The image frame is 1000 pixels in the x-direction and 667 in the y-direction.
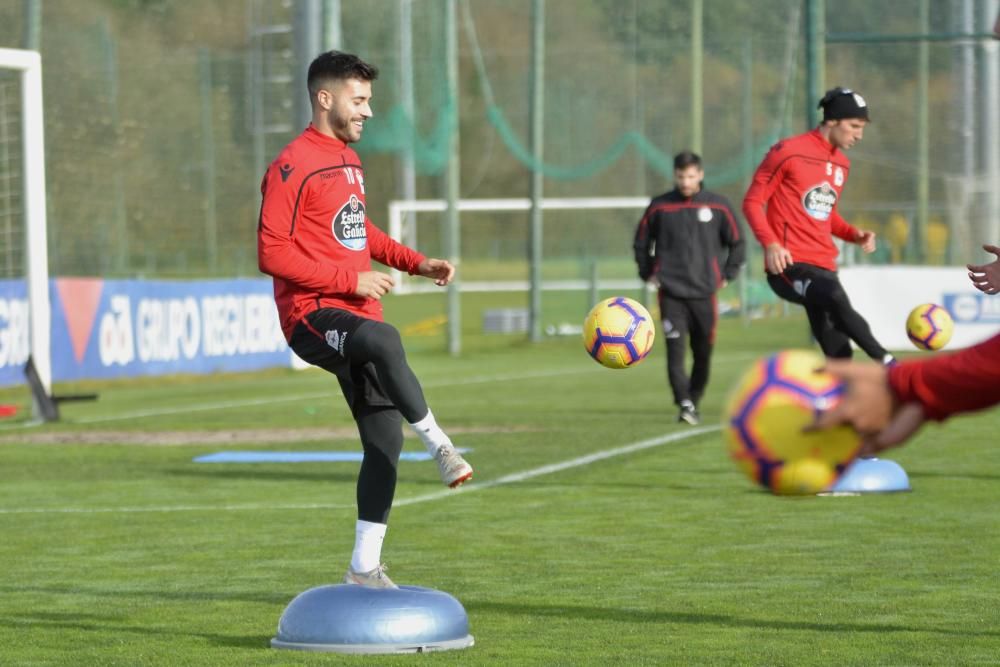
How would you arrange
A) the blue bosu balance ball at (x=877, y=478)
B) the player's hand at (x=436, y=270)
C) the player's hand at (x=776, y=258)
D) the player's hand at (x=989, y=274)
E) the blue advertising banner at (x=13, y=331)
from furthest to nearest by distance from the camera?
the blue advertising banner at (x=13, y=331) → the player's hand at (x=776, y=258) → the blue bosu balance ball at (x=877, y=478) → the player's hand at (x=436, y=270) → the player's hand at (x=989, y=274)

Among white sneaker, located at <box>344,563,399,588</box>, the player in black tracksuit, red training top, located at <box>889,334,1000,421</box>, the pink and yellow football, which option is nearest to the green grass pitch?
white sneaker, located at <box>344,563,399,588</box>

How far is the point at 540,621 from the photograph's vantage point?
27.1 ft

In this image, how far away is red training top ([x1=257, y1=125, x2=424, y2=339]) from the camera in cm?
786

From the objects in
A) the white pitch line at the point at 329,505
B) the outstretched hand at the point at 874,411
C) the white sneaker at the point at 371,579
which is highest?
the outstretched hand at the point at 874,411

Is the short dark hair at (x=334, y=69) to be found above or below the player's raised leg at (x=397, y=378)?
above

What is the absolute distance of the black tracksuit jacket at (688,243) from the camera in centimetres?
1762

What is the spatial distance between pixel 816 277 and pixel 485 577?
421 cm

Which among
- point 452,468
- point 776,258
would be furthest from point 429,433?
point 776,258

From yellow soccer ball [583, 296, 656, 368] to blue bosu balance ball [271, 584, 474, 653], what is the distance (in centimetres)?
295

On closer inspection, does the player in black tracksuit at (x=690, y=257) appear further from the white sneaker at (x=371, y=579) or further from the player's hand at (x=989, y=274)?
the player's hand at (x=989, y=274)

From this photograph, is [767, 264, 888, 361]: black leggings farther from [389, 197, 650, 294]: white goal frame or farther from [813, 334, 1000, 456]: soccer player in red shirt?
[389, 197, 650, 294]: white goal frame

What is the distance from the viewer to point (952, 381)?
4270 millimetres

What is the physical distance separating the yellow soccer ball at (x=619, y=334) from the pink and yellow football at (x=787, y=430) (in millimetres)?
5706

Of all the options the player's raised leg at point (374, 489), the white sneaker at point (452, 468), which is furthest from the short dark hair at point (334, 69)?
the white sneaker at point (452, 468)
